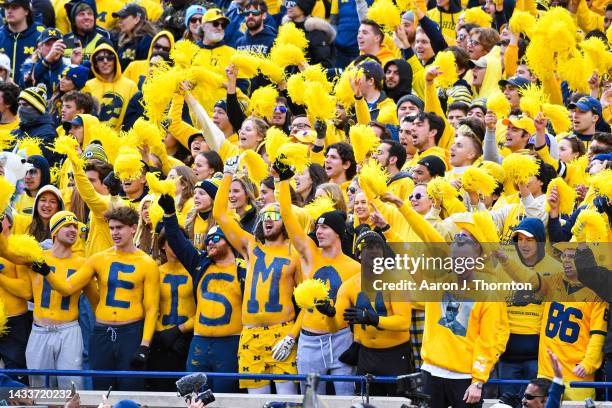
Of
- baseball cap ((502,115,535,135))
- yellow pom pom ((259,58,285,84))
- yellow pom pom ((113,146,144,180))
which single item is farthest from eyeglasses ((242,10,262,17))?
baseball cap ((502,115,535,135))

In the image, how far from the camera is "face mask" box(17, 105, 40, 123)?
13.5 metres

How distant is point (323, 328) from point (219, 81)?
13.1 feet

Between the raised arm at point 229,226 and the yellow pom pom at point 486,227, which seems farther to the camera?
the raised arm at point 229,226

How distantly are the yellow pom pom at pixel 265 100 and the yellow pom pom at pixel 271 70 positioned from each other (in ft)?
0.56

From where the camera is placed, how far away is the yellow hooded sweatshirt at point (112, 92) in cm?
1430

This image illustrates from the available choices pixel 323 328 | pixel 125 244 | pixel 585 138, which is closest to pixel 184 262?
pixel 125 244

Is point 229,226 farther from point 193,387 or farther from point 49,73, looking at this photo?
point 49,73

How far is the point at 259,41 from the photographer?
14.9m

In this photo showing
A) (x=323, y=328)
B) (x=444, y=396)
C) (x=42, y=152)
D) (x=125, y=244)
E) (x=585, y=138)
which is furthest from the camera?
(x=42, y=152)

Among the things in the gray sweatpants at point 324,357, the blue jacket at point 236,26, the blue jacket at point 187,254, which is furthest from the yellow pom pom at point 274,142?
the blue jacket at point 236,26

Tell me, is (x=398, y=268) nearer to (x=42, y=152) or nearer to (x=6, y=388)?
(x=6, y=388)

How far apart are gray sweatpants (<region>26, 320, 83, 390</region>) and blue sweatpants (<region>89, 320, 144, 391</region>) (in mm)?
169

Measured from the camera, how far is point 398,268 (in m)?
10.2

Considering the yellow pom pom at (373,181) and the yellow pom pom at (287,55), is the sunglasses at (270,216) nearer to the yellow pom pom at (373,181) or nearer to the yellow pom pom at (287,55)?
the yellow pom pom at (373,181)
